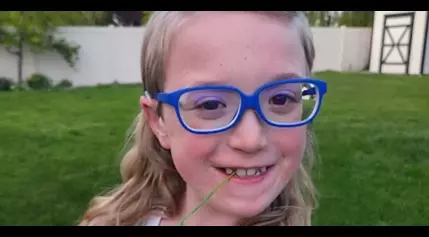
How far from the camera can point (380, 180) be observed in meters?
1.14

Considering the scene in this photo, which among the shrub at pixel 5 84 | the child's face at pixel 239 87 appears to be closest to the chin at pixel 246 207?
the child's face at pixel 239 87

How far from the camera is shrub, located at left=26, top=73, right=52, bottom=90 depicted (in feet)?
3.46

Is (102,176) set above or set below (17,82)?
below

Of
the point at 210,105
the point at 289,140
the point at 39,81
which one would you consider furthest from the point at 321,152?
the point at 39,81

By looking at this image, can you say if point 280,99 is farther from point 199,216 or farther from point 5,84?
point 5,84

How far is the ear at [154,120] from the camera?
0.91m

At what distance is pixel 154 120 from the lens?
923 mm

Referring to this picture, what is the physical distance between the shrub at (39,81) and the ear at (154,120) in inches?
9.5

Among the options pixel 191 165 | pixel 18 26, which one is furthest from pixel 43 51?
pixel 191 165

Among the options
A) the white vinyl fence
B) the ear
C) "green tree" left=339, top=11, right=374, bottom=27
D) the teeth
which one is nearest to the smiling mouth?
the teeth

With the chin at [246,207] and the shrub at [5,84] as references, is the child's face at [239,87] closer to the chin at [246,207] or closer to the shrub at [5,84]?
the chin at [246,207]

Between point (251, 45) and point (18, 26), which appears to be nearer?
point (251, 45)

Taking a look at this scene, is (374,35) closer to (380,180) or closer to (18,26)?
(380,180)
